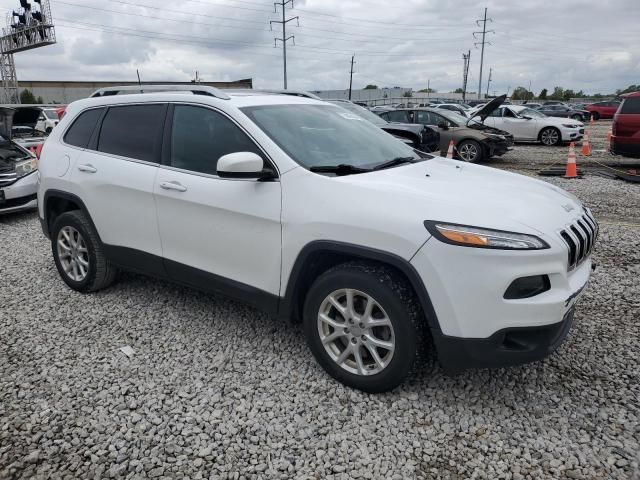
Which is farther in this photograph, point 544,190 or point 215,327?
point 215,327

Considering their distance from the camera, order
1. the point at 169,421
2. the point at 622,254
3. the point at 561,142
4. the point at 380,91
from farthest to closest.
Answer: the point at 380,91 → the point at 561,142 → the point at 622,254 → the point at 169,421

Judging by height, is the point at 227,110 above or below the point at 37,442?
above

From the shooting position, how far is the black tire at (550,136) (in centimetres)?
1747

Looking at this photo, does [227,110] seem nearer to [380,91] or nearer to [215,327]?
[215,327]

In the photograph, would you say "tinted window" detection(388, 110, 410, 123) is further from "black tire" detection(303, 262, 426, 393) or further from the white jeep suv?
"black tire" detection(303, 262, 426, 393)

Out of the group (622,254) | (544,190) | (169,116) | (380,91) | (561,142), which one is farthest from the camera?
(380,91)

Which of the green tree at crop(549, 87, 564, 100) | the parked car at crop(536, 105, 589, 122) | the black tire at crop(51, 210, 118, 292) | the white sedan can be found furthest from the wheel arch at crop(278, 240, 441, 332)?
the green tree at crop(549, 87, 564, 100)

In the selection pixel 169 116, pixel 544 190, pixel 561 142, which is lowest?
pixel 561 142

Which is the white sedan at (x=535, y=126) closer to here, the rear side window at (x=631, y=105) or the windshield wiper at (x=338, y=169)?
the rear side window at (x=631, y=105)

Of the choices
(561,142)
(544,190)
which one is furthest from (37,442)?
(561,142)

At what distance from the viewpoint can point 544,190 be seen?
3234 millimetres

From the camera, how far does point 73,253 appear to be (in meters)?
4.47

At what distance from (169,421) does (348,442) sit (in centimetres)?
101

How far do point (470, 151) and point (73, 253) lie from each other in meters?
10.9
